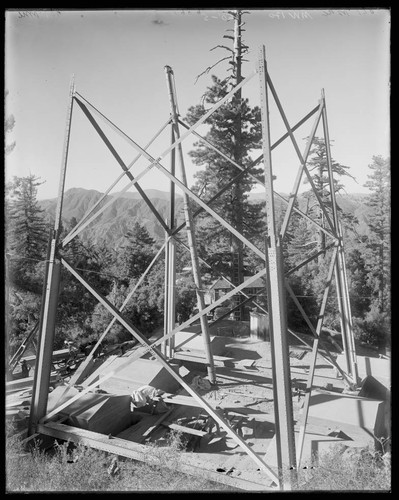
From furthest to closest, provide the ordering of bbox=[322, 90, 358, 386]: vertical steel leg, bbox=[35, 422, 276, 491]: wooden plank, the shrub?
the shrub → bbox=[322, 90, 358, 386]: vertical steel leg → bbox=[35, 422, 276, 491]: wooden plank

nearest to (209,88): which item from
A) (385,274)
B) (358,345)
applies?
(385,274)

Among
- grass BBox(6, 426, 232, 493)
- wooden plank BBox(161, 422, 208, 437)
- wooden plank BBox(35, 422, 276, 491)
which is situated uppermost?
grass BBox(6, 426, 232, 493)

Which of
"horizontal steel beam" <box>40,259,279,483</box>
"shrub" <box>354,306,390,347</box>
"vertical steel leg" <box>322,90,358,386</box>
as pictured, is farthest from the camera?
"shrub" <box>354,306,390,347</box>

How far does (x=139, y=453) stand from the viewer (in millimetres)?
5898

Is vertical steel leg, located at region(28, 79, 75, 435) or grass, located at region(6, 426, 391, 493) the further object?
vertical steel leg, located at region(28, 79, 75, 435)

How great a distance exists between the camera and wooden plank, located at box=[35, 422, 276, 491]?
514 cm

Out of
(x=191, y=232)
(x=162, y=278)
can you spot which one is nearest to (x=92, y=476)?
(x=191, y=232)

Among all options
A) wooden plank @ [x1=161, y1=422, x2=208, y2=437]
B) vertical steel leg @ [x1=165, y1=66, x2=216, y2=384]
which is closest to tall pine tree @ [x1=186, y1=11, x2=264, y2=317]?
vertical steel leg @ [x1=165, y1=66, x2=216, y2=384]

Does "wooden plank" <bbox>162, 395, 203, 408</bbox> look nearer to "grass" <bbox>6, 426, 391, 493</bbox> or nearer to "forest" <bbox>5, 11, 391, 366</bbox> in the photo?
"grass" <bbox>6, 426, 391, 493</bbox>

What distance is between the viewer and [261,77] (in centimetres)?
541

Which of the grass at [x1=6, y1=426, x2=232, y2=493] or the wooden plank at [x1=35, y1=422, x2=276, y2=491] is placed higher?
the grass at [x1=6, y1=426, x2=232, y2=493]

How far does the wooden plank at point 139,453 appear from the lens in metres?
5.14
